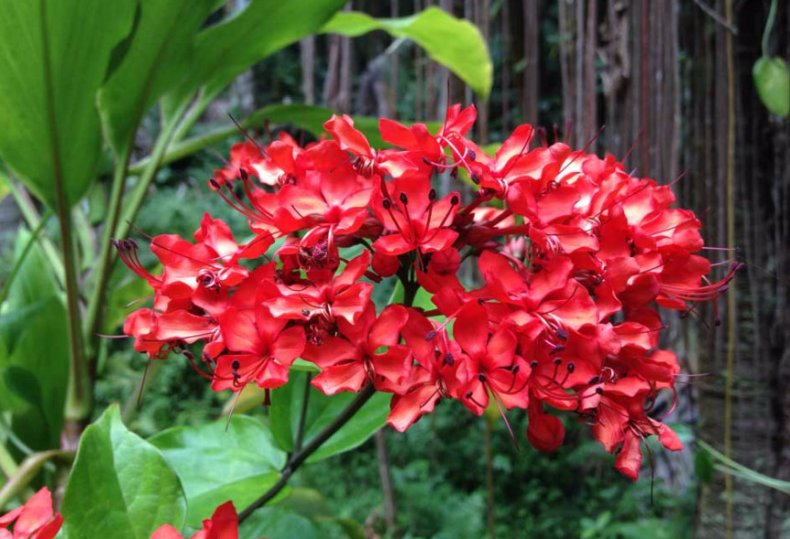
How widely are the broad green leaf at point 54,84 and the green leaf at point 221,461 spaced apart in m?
0.23

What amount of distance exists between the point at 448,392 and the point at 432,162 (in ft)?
0.40

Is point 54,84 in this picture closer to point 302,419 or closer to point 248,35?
point 248,35

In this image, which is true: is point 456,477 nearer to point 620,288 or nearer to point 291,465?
point 291,465

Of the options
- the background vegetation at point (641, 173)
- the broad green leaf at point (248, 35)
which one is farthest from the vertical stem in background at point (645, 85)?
the broad green leaf at point (248, 35)

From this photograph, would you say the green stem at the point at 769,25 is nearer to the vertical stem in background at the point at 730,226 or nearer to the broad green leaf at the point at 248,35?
the vertical stem in background at the point at 730,226

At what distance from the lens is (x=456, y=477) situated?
1.83 meters

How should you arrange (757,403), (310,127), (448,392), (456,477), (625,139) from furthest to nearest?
(456,477)
(625,139)
(757,403)
(310,127)
(448,392)

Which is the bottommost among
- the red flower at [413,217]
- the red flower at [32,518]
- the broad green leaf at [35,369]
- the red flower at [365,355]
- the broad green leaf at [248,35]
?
the broad green leaf at [35,369]

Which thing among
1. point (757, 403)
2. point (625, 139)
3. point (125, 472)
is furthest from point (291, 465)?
point (625, 139)

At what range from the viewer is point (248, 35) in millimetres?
677

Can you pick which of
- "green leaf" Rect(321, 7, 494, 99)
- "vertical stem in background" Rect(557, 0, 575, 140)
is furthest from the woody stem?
"vertical stem in background" Rect(557, 0, 575, 140)

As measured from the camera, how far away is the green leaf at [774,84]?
81 centimetres

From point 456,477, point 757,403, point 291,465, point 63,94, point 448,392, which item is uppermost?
point 63,94

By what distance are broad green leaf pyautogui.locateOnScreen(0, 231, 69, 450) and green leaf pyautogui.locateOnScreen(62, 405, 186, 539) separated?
0.34 m
